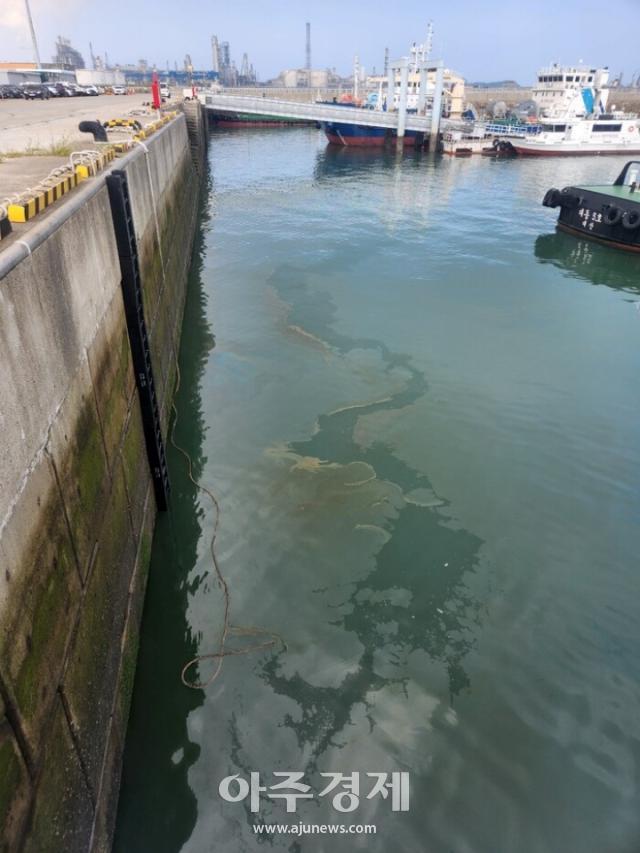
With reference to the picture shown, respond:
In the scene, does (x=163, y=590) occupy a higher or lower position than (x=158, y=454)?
lower

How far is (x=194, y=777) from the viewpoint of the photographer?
5.95m

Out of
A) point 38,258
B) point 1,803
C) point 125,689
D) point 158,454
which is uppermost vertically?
point 38,258

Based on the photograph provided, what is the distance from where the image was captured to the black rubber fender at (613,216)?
27.5m

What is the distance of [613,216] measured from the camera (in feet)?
91.0

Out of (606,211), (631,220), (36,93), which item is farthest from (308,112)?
(631,220)

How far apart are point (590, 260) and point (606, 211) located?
3.42 metres

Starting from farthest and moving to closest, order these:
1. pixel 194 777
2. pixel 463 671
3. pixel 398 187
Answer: pixel 398 187 → pixel 463 671 → pixel 194 777

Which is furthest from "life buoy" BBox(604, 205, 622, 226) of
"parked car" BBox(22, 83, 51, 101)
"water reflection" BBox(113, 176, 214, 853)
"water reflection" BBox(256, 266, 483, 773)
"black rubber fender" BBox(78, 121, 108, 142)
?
"parked car" BBox(22, 83, 51, 101)

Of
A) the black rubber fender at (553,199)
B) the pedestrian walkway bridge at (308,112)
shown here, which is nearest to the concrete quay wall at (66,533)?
the black rubber fender at (553,199)

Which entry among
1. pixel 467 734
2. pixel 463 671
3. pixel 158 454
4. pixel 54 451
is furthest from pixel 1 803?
pixel 158 454

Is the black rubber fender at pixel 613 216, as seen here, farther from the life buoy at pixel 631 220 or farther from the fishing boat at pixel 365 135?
the fishing boat at pixel 365 135

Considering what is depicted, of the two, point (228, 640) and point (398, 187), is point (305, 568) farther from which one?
point (398, 187)

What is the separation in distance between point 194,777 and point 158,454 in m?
4.90

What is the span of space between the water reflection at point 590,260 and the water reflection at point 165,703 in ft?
69.7
